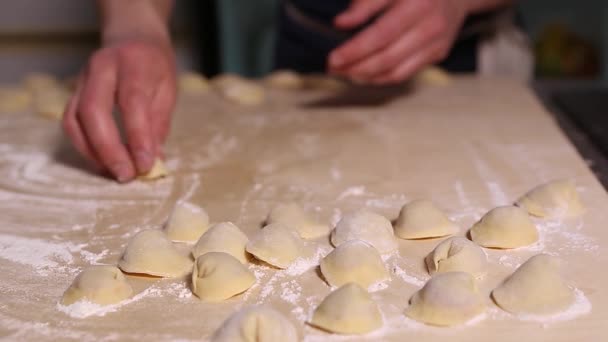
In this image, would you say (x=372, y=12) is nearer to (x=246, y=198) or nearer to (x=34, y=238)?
(x=246, y=198)

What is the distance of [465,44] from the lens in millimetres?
1867

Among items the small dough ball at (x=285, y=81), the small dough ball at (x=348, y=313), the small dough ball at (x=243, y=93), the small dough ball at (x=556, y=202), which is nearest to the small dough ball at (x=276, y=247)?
the small dough ball at (x=348, y=313)

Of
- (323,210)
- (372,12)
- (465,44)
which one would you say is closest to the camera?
(323,210)

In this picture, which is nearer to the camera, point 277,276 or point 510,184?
point 277,276

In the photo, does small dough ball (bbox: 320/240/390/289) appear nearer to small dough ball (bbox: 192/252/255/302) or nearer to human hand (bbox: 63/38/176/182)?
small dough ball (bbox: 192/252/255/302)

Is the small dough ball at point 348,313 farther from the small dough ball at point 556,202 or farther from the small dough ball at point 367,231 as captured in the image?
the small dough ball at point 556,202

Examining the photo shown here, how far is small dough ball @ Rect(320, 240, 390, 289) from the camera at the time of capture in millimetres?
782

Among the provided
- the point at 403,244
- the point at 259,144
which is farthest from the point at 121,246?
the point at 259,144

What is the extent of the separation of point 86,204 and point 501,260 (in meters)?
0.64

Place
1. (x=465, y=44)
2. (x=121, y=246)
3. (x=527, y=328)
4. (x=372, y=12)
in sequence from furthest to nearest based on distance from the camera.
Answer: (x=465, y=44) → (x=372, y=12) → (x=121, y=246) → (x=527, y=328)

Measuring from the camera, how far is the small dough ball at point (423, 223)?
90 cm

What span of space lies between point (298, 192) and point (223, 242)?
0.28 m

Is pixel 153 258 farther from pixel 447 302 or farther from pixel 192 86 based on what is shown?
pixel 192 86

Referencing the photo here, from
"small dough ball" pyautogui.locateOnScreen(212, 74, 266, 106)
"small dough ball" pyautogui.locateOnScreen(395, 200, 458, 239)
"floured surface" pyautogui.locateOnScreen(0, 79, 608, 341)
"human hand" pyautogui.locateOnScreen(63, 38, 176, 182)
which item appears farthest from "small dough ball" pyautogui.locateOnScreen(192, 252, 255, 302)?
"small dough ball" pyautogui.locateOnScreen(212, 74, 266, 106)
